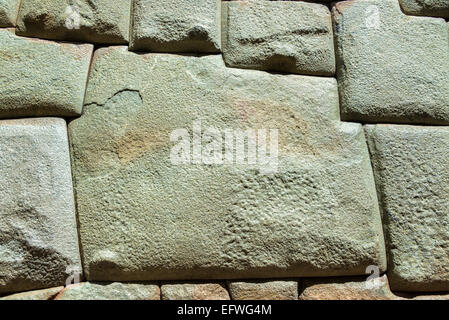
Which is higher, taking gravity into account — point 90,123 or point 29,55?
point 29,55

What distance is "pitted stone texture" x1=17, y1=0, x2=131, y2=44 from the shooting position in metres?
1.01

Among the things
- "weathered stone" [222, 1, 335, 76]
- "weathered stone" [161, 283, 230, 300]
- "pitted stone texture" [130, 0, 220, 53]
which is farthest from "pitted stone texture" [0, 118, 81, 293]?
"weathered stone" [222, 1, 335, 76]

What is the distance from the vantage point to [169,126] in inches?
37.9

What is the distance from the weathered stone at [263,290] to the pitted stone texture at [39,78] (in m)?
0.54

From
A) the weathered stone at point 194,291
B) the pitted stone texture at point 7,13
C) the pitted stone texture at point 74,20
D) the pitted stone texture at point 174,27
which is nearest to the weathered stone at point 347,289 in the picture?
the weathered stone at point 194,291

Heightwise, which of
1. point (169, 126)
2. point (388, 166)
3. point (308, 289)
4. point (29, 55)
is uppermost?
point (29, 55)

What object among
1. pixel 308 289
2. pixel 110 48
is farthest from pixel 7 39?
pixel 308 289

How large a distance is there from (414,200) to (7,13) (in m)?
1.05

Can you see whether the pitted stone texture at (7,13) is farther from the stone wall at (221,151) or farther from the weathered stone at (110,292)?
the weathered stone at (110,292)

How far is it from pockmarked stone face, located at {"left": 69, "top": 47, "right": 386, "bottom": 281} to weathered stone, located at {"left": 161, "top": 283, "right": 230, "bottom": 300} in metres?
0.02

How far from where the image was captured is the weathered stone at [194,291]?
36.1 inches

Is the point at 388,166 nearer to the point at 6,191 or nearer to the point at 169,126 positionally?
the point at 169,126

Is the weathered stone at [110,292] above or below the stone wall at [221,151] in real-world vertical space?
below

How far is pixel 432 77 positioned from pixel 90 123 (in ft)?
2.71
